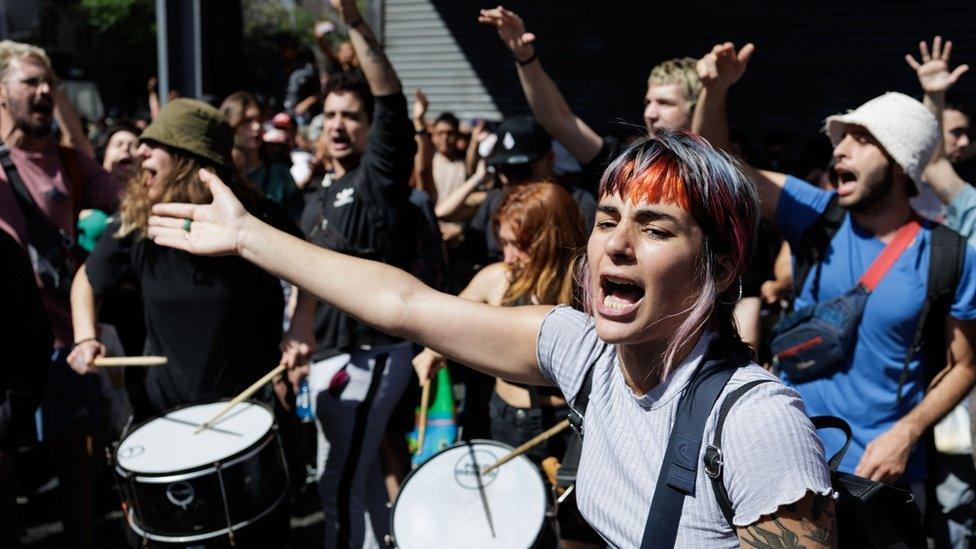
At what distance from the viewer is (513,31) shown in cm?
360

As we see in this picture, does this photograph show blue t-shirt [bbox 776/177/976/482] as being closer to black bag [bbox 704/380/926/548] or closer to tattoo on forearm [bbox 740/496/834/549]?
black bag [bbox 704/380/926/548]

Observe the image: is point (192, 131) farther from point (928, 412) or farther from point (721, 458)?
point (928, 412)

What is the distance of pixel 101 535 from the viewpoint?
14.5 ft

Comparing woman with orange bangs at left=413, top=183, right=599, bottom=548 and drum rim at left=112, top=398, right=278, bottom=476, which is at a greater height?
woman with orange bangs at left=413, top=183, right=599, bottom=548

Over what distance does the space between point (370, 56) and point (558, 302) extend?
4.04ft

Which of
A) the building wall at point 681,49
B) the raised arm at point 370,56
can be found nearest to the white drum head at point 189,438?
the raised arm at point 370,56

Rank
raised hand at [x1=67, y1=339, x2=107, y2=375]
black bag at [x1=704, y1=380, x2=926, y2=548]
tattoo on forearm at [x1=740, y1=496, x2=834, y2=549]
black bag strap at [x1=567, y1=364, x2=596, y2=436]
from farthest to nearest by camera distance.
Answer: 1. raised hand at [x1=67, y1=339, x2=107, y2=375]
2. black bag strap at [x1=567, y1=364, x2=596, y2=436]
3. black bag at [x1=704, y1=380, x2=926, y2=548]
4. tattoo on forearm at [x1=740, y1=496, x2=834, y2=549]

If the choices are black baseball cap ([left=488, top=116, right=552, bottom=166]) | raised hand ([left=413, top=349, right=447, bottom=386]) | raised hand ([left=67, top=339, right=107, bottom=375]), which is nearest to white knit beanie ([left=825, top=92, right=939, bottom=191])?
black baseball cap ([left=488, top=116, right=552, bottom=166])

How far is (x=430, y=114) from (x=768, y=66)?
5.17 metres

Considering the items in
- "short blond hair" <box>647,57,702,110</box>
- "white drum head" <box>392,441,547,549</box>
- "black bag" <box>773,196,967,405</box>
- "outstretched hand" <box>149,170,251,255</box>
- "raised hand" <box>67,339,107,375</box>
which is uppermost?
"short blond hair" <box>647,57,702,110</box>

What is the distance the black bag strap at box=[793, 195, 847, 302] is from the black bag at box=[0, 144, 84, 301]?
3.35 m

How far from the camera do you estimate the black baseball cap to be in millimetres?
4383

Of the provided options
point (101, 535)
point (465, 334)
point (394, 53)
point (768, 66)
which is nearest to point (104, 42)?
point (394, 53)

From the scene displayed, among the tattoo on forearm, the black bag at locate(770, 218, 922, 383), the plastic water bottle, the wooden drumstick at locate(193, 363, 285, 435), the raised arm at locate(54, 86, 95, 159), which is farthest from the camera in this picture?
the raised arm at locate(54, 86, 95, 159)
